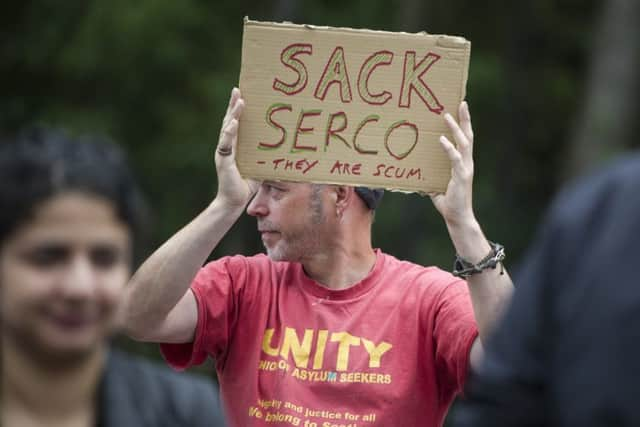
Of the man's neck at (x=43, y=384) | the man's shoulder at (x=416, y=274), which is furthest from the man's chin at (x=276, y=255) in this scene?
the man's neck at (x=43, y=384)

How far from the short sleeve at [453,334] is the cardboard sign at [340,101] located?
0.41 m

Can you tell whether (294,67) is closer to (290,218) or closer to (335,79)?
(335,79)

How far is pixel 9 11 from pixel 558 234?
47.2 ft

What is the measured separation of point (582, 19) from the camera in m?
→ 17.4

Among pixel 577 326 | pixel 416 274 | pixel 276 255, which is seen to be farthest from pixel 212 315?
pixel 577 326

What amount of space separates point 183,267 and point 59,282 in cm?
207

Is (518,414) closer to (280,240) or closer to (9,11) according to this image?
(280,240)

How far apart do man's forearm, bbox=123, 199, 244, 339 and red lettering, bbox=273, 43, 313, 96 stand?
0.44 metres

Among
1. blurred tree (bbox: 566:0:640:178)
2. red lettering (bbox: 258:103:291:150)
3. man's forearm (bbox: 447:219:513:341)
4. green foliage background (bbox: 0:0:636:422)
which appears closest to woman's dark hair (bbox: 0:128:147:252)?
man's forearm (bbox: 447:219:513:341)

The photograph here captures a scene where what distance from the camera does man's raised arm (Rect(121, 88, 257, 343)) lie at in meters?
4.46

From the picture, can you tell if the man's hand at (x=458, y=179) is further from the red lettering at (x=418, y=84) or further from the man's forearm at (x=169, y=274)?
the man's forearm at (x=169, y=274)

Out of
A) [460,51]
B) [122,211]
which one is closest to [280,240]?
[460,51]

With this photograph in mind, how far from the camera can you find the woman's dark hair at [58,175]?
2396mm

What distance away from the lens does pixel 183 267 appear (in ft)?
14.6
